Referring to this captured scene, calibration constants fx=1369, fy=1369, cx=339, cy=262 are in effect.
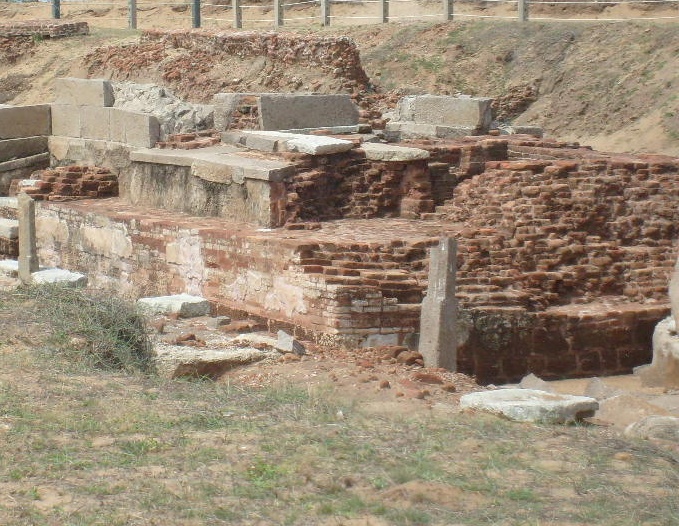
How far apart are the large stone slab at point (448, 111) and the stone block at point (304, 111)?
1042 millimetres

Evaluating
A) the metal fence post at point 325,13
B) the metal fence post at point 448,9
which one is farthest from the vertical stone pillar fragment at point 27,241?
the metal fence post at point 325,13

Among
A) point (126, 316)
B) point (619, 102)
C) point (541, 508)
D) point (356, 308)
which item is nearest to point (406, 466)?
point (541, 508)

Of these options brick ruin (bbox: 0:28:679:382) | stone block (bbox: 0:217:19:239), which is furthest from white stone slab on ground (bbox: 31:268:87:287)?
stone block (bbox: 0:217:19:239)

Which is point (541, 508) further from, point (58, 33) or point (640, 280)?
point (58, 33)

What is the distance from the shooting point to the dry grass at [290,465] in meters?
5.38

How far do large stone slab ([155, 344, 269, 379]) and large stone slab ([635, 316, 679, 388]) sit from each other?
311 centimetres

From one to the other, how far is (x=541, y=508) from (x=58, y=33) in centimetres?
2329

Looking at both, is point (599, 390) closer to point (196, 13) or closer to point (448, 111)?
point (448, 111)

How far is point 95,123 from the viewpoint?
49.8 feet

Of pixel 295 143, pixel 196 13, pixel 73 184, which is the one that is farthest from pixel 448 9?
pixel 295 143

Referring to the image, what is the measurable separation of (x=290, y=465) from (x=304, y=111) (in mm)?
8236

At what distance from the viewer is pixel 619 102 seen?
754 inches

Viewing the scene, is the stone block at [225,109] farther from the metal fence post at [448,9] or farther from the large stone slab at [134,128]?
the metal fence post at [448,9]

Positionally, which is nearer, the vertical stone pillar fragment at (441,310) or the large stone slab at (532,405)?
the large stone slab at (532,405)
